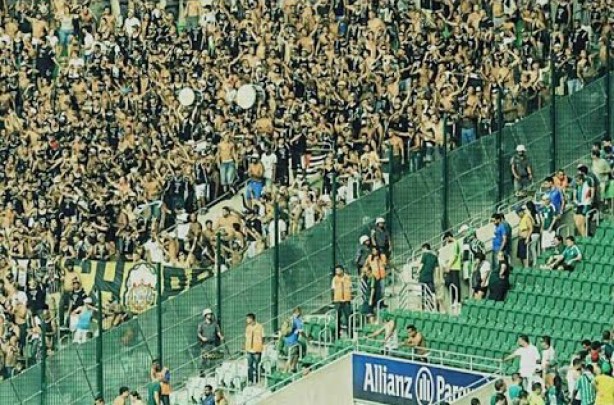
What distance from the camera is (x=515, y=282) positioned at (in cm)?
4256

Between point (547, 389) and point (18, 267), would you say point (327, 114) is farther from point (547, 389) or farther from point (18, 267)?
point (547, 389)

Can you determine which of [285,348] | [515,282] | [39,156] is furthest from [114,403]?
[39,156]

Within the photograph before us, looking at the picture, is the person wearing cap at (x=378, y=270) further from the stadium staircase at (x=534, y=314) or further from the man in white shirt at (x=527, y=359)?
the man in white shirt at (x=527, y=359)

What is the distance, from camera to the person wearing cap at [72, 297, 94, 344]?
44.3 meters

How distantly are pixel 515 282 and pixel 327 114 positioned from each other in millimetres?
7128

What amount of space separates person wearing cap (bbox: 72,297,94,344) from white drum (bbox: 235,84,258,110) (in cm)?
650

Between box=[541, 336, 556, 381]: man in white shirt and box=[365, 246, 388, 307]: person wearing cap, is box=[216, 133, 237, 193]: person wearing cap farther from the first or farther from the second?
box=[541, 336, 556, 381]: man in white shirt

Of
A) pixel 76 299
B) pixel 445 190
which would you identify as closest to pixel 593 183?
pixel 445 190

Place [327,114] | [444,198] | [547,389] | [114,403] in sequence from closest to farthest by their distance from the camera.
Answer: [547,389]
[114,403]
[444,198]
[327,114]

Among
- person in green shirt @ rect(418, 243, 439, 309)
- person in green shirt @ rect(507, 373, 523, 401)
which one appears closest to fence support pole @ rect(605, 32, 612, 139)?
person in green shirt @ rect(418, 243, 439, 309)

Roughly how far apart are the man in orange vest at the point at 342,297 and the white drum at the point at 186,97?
26.9 ft

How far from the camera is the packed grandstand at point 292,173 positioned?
42.2m

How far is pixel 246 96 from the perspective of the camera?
1967 inches

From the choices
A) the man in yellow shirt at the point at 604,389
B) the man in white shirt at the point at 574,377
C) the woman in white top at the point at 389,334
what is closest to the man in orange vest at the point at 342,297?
the woman in white top at the point at 389,334
